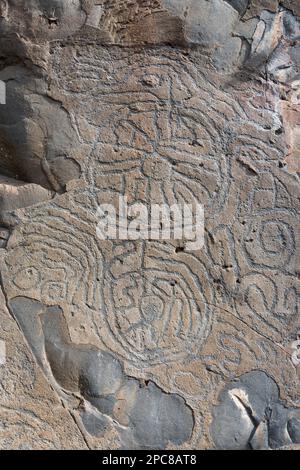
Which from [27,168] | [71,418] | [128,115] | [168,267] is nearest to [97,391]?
[71,418]

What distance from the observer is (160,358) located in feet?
9.70

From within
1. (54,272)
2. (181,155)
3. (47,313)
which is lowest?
(47,313)

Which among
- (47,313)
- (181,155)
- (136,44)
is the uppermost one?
(136,44)

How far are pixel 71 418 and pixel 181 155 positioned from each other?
138 centimetres

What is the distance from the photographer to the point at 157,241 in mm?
2988

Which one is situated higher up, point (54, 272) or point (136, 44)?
point (136, 44)

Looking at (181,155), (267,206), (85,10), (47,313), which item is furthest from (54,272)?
A: (85,10)

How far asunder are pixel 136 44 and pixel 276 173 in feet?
3.11

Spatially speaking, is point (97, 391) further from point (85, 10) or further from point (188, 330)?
point (85, 10)

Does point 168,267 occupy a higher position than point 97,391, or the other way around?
point 168,267

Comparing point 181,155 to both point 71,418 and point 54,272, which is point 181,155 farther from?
point 71,418

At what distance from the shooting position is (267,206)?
3.01 metres

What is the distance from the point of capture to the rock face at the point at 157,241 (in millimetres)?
2953

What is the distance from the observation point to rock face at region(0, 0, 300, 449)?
2953 millimetres
